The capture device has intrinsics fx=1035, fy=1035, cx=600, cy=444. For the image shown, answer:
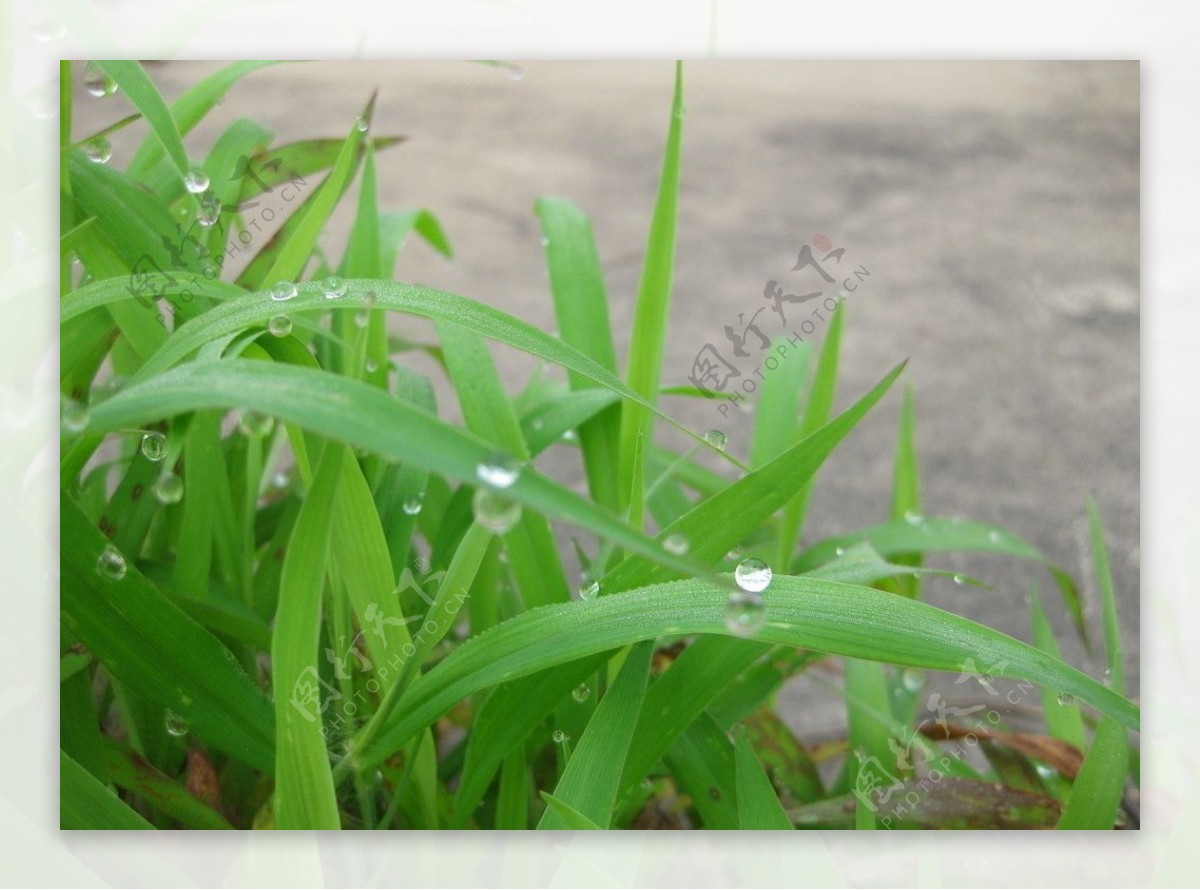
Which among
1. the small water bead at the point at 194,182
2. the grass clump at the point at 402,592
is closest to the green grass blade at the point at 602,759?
the grass clump at the point at 402,592

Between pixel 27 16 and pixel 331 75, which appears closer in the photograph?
pixel 27 16

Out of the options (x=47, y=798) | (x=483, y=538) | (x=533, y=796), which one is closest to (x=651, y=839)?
(x=533, y=796)

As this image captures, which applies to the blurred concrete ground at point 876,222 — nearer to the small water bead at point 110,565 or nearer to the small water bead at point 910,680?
the small water bead at point 910,680

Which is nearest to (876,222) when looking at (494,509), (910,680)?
(910,680)

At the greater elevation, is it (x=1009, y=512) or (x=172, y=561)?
(x=1009, y=512)

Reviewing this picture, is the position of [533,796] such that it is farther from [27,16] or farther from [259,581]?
[27,16]

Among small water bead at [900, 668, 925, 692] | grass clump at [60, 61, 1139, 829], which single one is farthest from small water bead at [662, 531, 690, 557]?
small water bead at [900, 668, 925, 692]
